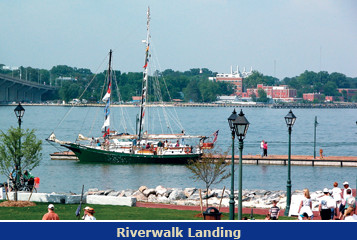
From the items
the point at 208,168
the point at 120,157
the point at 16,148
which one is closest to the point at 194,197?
the point at 208,168

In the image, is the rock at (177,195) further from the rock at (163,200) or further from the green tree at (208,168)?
the green tree at (208,168)

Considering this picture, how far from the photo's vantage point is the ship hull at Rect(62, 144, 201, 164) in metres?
53.0

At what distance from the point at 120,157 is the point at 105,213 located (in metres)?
34.2

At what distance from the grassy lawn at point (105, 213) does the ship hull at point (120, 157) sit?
3089 cm

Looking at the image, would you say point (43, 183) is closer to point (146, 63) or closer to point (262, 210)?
point (146, 63)

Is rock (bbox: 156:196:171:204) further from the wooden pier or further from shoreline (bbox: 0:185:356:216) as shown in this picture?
the wooden pier

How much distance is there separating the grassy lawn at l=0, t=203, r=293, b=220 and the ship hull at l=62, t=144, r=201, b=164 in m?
30.9

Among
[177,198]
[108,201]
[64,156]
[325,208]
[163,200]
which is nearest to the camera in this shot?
[325,208]

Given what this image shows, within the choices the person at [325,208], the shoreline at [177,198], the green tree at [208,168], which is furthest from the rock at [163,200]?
the person at [325,208]

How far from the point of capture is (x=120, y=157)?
53.9 meters

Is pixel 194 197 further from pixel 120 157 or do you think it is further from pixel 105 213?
pixel 120 157

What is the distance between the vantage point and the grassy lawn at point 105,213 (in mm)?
18844

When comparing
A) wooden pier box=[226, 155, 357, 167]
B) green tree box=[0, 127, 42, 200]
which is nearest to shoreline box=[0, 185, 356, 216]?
green tree box=[0, 127, 42, 200]
